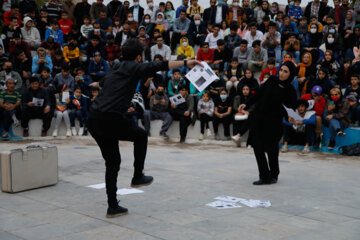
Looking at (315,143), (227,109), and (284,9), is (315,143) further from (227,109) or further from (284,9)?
(284,9)

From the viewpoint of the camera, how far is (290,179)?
7.36 metres

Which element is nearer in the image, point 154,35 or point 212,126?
point 212,126

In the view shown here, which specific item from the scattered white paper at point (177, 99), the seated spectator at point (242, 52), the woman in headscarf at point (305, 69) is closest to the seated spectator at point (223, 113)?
the scattered white paper at point (177, 99)

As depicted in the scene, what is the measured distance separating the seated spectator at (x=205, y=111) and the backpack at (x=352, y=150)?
3.69 metres

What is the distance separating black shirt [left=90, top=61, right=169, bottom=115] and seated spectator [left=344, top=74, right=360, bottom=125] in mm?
7581

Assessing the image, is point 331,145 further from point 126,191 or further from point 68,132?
point 68,132

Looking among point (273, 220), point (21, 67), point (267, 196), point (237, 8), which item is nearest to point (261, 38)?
point (237, 8)

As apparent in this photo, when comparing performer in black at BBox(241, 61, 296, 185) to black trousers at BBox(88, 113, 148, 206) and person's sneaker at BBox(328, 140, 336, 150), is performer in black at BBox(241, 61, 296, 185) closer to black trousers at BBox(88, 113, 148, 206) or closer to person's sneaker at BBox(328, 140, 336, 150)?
black trousers at BBox(88, 113, 148, 206)

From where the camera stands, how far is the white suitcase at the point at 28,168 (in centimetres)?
626

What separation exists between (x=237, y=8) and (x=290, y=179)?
1092 cm

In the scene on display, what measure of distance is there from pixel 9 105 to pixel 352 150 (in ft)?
28.8

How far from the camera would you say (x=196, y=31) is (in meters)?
16.5

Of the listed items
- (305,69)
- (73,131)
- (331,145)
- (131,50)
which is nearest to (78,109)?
(73,131)

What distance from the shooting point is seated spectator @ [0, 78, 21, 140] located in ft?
41.0
